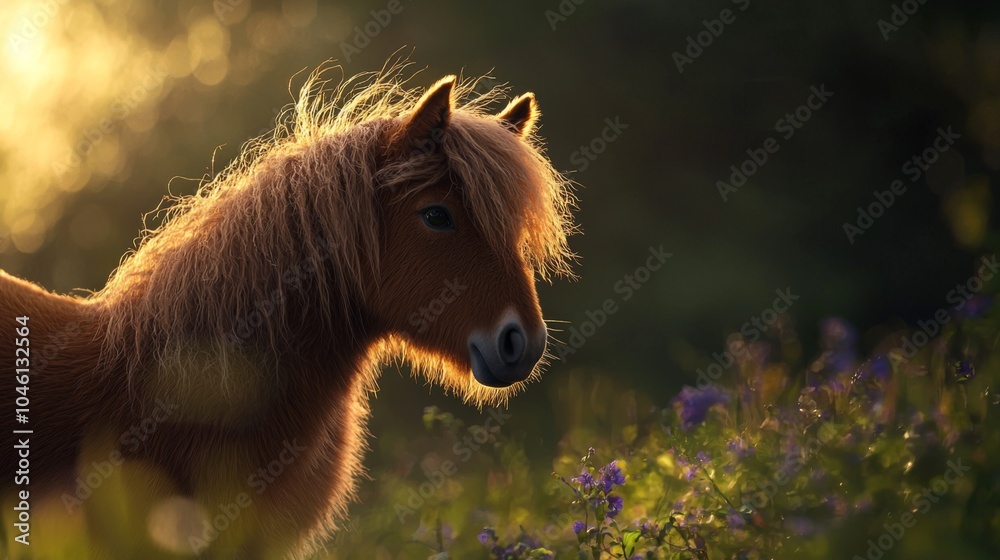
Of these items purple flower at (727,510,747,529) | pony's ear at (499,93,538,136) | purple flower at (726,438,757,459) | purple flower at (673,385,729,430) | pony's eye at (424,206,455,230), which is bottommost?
purple flower at (727,510,747,529)

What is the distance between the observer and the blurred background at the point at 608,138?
6543mm

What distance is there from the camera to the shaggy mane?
2.69m

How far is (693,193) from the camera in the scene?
7.31 meters

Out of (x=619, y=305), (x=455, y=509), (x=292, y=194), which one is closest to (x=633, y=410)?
(x=455, y=509)

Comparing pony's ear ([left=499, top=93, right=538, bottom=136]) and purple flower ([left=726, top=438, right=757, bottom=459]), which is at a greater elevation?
pony's ear ([left=499, top=93, right=538, bottom=136])

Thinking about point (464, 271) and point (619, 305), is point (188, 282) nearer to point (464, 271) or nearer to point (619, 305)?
point (464, 271)

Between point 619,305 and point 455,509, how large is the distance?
154 inches

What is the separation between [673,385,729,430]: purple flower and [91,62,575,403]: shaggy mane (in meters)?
1.14

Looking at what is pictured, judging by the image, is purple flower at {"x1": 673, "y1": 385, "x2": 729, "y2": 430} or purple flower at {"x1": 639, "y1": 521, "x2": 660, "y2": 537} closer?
purple flower at {"x1": 639, "y1": 521, "x2": 660, "y2": 537}

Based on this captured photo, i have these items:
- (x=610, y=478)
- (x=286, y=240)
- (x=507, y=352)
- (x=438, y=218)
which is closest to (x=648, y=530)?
(x=610, y=478)

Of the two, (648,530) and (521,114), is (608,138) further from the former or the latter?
(648,530)

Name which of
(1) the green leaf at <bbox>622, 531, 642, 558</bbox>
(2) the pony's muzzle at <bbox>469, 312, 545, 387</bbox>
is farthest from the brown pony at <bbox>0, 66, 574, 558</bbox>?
(1) the green leaf at <bbox>622, 531, 642, 558</bbox>

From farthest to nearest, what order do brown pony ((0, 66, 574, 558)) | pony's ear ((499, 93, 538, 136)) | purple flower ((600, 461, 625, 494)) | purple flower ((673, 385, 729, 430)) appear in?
purple flower ((673, 385, 729, 430))
pony's ear ((499, 93, 538, 136))
purple flower ((600, 461, 625, 494))
brown pony ((0, 66, 574, 558))

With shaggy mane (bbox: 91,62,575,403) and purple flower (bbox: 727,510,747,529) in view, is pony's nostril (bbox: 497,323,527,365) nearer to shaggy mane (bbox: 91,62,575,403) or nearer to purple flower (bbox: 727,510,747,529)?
shaggy mane (bbox: 91,62,575,403)
